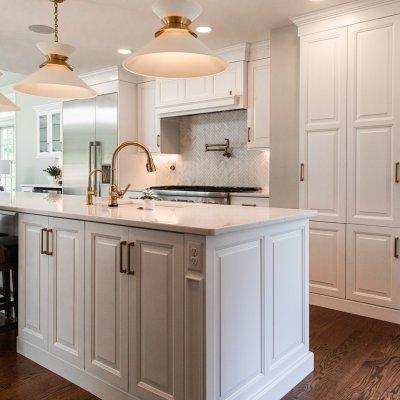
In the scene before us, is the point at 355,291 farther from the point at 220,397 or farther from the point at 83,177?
the point at 83,177

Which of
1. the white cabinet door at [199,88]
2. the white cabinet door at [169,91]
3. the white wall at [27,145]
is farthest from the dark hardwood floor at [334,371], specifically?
the white wall at [27,145]

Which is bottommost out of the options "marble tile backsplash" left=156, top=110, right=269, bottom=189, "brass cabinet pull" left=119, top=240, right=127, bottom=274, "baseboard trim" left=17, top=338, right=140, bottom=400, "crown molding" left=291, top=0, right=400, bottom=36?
"baseboard trim" left=17, top=338, right=140, bottom=400

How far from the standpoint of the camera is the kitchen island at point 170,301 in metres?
1.75

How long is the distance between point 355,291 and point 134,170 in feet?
11.4

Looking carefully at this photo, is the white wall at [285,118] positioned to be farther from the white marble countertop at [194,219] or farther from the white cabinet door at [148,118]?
the white cabinet door at [148,118]

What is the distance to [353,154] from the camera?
3441mm

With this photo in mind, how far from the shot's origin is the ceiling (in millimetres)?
3561

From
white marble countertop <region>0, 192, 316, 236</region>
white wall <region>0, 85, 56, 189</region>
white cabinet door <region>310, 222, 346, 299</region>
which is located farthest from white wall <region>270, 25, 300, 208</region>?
white wall <region>0, 85, 56, 189</region>

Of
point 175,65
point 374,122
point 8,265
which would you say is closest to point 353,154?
point 374,122

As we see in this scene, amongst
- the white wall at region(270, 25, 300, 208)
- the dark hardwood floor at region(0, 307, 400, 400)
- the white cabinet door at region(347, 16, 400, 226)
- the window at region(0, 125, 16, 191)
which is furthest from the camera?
the window at region(0, 125, 16, 191)

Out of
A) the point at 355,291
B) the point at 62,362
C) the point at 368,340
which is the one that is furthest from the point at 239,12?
the point at 62,362

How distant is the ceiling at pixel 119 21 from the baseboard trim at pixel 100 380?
2.73 metres

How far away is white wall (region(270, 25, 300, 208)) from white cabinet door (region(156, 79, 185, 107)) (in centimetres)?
144

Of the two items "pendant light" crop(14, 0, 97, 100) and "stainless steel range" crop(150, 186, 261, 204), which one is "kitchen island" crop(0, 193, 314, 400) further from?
"stainless steel range" crop(150, 186, 261, 204)
